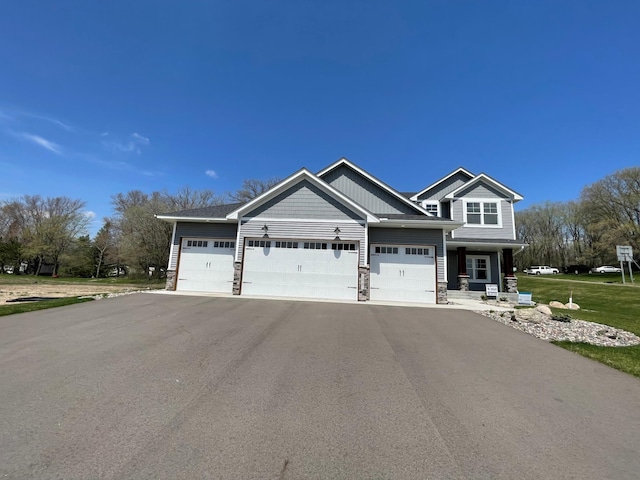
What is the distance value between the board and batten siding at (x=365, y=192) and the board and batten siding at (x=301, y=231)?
3.03 metres

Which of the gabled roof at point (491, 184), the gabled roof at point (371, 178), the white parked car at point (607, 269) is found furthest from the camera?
the white parked car at point (607, 269)

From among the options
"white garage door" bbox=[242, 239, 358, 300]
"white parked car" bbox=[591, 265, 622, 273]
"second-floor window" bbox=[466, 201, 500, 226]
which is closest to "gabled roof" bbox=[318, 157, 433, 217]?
"second-floor window" bbox=[466, 201, 500, 226]

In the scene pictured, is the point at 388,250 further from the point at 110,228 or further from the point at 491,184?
the point at 110,228

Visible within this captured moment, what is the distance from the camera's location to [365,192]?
16.8 m

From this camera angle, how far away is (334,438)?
9.11ft

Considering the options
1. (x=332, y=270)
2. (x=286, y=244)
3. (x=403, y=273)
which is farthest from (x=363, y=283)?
(x=286, y=244)

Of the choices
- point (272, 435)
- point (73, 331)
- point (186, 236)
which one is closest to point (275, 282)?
point (186, 236)

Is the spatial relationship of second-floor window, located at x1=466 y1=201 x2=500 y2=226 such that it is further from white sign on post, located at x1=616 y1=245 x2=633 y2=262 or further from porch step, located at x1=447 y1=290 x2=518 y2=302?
white sign on post, located at x1=616 y1=245 x2=633 y2=262

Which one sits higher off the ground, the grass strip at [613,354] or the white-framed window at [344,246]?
the white-framed window at [344,246]

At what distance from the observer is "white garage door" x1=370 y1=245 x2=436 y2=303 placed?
45.1 feet

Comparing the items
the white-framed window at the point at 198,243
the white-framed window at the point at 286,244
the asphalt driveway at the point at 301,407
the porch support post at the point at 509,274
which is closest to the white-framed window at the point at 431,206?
the porch support post at the point at 509,274

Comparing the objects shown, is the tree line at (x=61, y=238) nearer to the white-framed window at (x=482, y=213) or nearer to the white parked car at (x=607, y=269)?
the white-framed window at (x=482, y=213)

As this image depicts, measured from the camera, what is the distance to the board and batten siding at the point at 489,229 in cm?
1797

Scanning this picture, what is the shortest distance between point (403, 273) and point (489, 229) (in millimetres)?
7900
